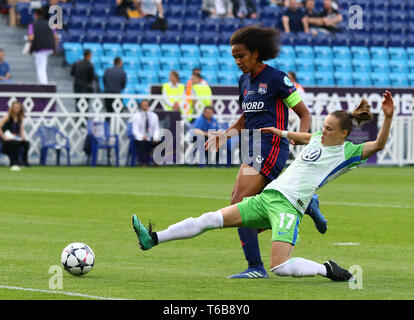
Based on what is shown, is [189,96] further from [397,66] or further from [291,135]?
[291,135]

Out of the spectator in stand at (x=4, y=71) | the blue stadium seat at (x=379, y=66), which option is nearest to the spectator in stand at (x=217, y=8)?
the blue stadium seat at (x=379, y=66)

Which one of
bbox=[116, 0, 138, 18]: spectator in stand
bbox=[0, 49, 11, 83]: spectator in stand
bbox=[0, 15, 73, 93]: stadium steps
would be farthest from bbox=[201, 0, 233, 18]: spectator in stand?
bbox=[0, 49, 11, 83]: spectator in stand

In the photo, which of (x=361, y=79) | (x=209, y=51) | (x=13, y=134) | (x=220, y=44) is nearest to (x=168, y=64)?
(x=209, y=51)

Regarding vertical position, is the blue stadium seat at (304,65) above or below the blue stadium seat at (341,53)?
below

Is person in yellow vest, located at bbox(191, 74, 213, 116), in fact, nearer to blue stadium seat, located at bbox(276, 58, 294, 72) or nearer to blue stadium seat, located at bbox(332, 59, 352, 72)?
blue stadium seat, located at bbox(276, 58, 294, 72)

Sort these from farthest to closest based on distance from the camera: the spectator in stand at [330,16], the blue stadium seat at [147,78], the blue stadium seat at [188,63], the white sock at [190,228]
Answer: the spectator in stand at [330,16]
the blue stadium seat at [188,63]
the blue stadium seat at [147,78]
the white sock at [190,228]

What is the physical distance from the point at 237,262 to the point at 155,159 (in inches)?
673

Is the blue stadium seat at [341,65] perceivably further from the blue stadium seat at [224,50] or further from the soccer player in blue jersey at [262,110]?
the soccer player in blue jersey at [262,110]

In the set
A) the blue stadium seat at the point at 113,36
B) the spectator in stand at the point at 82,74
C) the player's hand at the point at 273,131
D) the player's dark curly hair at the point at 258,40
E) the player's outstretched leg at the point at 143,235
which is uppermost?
the blue stadium seat at the point at 113,36

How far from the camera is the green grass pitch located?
8.41 metres

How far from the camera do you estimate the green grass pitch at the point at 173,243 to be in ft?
27.6

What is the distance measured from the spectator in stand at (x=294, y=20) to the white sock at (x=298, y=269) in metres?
26.5

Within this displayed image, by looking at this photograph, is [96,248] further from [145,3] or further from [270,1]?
[270,1]

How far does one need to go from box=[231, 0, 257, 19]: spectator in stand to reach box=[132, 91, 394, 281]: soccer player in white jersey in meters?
26.4
